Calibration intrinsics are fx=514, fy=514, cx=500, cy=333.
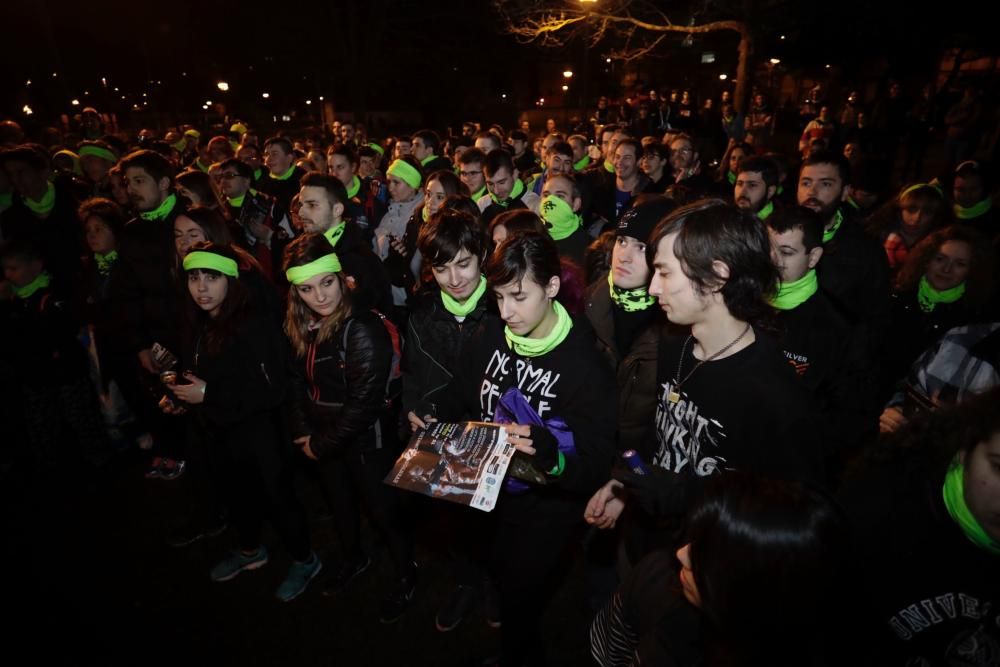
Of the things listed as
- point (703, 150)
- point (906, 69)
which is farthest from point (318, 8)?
point (906, 69)

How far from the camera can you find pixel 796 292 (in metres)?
3.19

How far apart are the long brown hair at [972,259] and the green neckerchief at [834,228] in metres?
0.58

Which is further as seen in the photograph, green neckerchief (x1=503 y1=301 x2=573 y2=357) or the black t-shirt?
green neckerchief (x1=503 y1=301 x2=573 y2=357)

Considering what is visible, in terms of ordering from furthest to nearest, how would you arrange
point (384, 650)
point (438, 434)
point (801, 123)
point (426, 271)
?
point (801, 123)
point (426, 271)
point (384, 650)
point (438, 434)

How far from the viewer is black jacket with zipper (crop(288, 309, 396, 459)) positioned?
2.88 m

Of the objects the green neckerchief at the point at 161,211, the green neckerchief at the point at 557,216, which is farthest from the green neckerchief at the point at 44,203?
the green neckerchief at the point at 557,216

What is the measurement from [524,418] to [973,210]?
7.02 m

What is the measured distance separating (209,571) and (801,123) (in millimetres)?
22102

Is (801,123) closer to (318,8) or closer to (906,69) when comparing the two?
(906,69)

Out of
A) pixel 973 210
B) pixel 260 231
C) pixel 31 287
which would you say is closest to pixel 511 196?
pixel 260 231

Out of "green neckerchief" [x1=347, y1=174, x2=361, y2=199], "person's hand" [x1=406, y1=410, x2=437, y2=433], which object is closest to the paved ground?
"person's hand" [x1=406, y1=410, x2=437, y2=433]

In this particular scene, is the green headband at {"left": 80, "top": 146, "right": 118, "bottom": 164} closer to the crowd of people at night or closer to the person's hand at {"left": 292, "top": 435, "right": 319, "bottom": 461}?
the crowd of people at night

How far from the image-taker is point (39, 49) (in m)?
22.6

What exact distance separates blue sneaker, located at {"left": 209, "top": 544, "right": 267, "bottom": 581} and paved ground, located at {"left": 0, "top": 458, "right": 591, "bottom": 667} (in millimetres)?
62
